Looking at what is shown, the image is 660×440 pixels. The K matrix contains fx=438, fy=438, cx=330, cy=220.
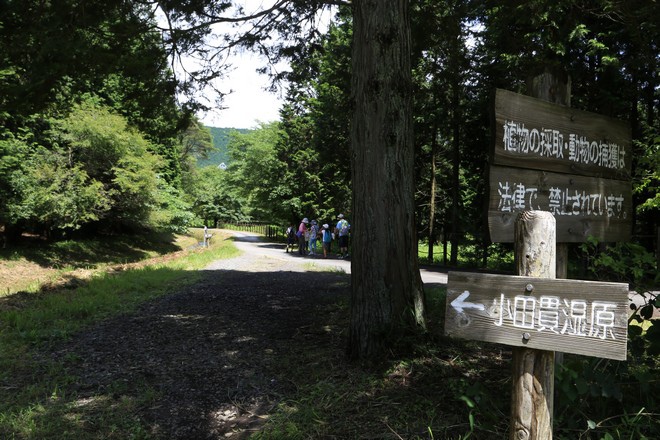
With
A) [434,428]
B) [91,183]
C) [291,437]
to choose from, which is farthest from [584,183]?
[91,183]

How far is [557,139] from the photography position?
2547 millimetres

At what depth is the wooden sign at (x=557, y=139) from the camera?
7.59ft

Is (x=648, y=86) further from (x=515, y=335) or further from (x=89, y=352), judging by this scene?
(x=89, y=352)

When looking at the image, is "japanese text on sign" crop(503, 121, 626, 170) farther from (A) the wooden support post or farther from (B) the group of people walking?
(B) the group of people walking

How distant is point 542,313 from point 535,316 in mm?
32

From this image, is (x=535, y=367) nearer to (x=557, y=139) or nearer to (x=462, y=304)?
(x=462, y=304)

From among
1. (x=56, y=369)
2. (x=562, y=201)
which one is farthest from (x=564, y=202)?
(x=56, y=369)

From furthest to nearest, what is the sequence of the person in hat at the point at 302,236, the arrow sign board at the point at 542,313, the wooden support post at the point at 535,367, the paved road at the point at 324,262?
the person in hat at the point at 302,236 → the paved road at the point at 324,262 → the wooden support post at the point at 535,367 → the arrow sign board at the point at 542,313

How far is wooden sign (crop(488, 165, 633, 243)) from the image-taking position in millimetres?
2305

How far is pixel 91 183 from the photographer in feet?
60.1

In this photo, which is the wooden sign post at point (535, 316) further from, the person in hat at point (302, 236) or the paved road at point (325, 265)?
the person in hat at point (302, 236)

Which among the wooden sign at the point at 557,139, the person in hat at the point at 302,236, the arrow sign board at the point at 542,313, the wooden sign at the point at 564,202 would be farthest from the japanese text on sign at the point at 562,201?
the person in hat at the point at 302,236

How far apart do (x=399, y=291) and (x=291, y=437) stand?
1713 millimetres

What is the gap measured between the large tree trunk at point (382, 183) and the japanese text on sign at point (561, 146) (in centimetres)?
184
